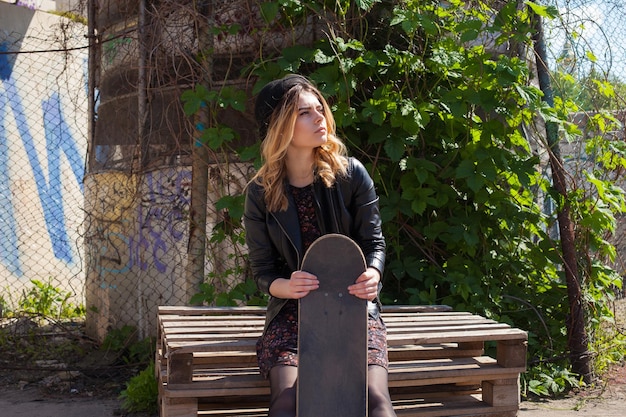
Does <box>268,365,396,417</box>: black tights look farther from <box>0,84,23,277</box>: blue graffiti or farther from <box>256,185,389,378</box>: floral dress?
<box>0,84,23,277</box>: blue graffiti

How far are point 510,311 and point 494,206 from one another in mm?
645

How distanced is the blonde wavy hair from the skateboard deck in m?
0.38

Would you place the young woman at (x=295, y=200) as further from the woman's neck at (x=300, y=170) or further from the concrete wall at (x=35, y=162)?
the concrete wall at (x=35, y=162)

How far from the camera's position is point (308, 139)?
3.01 metres

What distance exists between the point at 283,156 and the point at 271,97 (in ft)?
0.79

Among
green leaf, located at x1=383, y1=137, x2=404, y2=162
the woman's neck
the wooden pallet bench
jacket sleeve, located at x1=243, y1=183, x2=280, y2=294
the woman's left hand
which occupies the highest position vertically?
green leaf, located at x1=383, y1=137, x2=404, y2=162

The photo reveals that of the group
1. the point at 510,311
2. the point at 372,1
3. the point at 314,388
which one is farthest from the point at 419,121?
the point at 314,388

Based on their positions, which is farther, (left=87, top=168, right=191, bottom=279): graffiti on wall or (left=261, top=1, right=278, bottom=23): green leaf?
(left=87, top=168, right=191, bottom=279): graffiti on wall

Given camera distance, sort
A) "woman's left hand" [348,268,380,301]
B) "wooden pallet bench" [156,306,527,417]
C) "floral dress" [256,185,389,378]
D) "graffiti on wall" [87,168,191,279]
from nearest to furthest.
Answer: "woman's left hand" [348,268,380,301] < "floral dress" [256,185,389,378] < "wooden pallet bench" [156,306,527,417] < "graffiti on wall" [87,168,191,279]

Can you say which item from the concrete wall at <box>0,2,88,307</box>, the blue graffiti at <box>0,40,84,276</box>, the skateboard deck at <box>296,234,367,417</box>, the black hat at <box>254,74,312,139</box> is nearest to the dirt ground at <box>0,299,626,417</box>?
the skateboard deck at <box>296,234,367,417</box>

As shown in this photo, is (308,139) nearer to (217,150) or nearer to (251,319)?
(251,319)

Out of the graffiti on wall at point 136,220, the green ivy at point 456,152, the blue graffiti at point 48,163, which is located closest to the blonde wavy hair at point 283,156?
the green ivy at point 456,152

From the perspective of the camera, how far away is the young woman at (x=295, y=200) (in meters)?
2.98

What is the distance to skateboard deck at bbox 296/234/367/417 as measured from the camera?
2.66m
